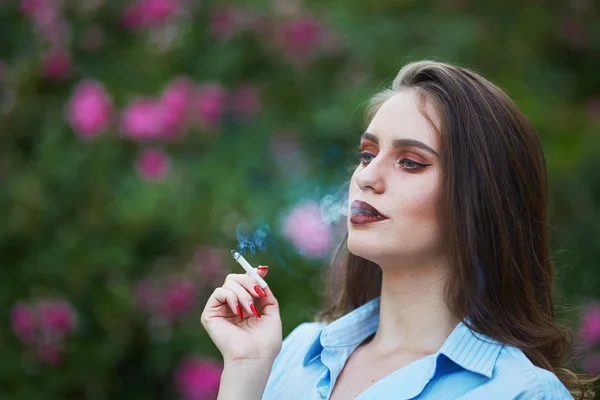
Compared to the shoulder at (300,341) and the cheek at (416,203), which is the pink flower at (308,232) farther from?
the cheek at (416,203)

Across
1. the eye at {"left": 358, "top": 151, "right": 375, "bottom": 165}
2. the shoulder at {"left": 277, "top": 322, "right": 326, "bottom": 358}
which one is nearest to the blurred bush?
the shoulder at {"left": 277, "top": 322, "right": 326, "bottom": 358}

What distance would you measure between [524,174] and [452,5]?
7.31ft

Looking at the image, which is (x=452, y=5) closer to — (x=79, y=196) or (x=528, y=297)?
(x=79, y=196)

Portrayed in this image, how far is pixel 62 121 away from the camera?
11.8 feet

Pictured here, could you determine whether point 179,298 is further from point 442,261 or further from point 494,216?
point 494,216

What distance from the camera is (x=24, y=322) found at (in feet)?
10.5

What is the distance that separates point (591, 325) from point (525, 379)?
1674 millimetres

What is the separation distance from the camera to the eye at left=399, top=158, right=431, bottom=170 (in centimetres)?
172

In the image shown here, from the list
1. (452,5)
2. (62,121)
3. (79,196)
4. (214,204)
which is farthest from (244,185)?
(452,5)

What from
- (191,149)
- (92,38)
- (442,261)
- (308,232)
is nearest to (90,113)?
(191,149)

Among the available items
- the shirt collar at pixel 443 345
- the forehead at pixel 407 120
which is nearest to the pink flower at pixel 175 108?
the shirt collar at pixel 443 345

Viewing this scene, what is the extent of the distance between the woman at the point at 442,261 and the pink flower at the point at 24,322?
1633 millimetres

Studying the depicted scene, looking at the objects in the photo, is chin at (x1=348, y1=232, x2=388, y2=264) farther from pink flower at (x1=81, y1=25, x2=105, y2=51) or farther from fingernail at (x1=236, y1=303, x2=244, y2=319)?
pink flower at (x1=81, y1=25, x2=105, y2=51)

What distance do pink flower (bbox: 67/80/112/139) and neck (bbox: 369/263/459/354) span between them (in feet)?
6.30
